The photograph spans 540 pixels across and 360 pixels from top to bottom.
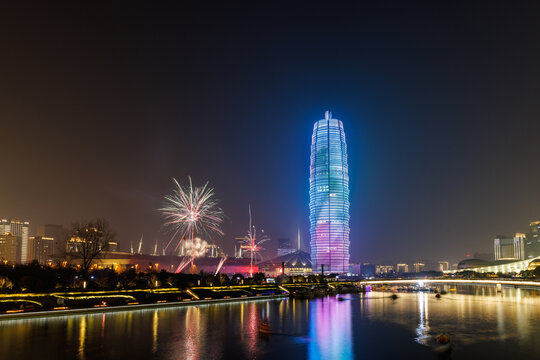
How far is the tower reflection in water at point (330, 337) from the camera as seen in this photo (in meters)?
39.7

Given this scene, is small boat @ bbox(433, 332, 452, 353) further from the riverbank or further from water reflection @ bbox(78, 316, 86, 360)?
the riverbank

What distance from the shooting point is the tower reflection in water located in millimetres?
39722

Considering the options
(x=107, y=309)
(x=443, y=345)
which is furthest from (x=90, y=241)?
(x=443, y=345)

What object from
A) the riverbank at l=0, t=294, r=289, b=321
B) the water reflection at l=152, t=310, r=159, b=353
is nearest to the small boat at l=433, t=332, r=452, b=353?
the water reflection at l=152, t=310, r=159, b=353

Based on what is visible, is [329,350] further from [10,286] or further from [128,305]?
[10,286]

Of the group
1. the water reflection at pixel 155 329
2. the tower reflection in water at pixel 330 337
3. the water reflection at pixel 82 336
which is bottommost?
the tower reflection in water at pixel 330 337

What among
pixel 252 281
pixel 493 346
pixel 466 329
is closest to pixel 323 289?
pixel 252 281

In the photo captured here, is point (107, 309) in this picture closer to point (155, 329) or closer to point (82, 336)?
point (155, 329)

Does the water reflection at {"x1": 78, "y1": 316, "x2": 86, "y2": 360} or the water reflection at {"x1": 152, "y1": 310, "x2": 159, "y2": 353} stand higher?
the water reflection at {"x1": 78, "y1": 316, "x2": 86, "y2": 360}

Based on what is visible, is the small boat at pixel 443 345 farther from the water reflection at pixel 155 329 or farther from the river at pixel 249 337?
the water reflection at pixel 155 329

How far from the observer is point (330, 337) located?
4941 cm

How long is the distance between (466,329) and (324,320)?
19.2 m

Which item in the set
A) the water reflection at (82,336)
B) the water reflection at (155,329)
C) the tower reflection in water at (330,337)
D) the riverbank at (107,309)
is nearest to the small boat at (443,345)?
the tower reflection in water at (330,337)

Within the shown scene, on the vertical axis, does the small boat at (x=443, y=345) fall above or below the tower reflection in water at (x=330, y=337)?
above
